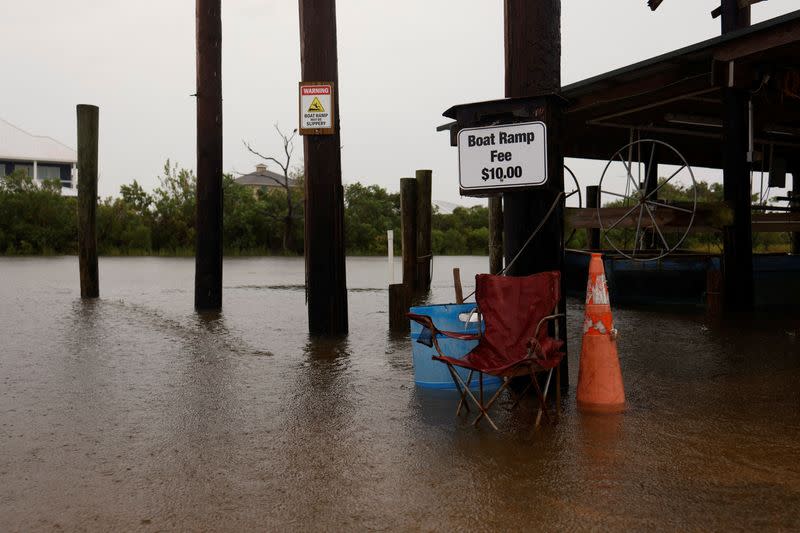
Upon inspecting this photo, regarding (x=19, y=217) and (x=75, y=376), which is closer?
(x=75, y=376)

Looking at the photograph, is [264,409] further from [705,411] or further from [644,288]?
[644,288]

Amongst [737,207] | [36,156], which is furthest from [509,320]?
[36,156]

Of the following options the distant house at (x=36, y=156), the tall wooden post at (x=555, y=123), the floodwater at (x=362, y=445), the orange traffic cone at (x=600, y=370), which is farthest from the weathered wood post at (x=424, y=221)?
the distant house at (x=36, y=156)

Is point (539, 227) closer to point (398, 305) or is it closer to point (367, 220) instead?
point (398, 305)

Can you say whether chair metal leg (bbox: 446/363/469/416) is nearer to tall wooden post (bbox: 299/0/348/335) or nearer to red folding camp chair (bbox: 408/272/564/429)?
red folding camp chair (bbox: 408/272/564/429)

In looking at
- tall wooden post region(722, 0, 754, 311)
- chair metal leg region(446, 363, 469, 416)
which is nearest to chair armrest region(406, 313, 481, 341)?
chair metal leg region(446, 363, 469, 416)

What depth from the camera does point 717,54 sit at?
10.2 meters

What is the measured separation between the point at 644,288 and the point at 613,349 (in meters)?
9.02

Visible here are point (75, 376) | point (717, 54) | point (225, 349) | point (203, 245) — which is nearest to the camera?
point (75, 376)

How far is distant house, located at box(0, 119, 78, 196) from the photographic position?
A: 6869cm

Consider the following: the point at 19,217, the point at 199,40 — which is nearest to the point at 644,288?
the point at 199,40

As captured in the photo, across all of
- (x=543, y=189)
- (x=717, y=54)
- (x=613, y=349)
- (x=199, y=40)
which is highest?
(x=199, y=40)

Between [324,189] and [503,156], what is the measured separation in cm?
381

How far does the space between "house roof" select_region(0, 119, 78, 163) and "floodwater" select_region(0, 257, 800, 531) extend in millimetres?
66107
